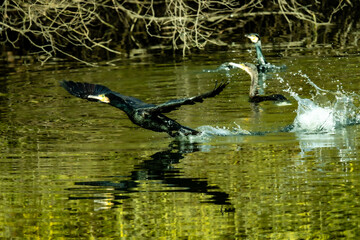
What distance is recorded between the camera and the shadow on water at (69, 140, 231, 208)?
25.3ft

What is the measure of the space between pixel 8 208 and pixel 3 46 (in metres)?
15.6

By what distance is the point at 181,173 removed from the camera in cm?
845

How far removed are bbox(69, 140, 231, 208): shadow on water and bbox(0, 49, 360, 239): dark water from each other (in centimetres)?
1

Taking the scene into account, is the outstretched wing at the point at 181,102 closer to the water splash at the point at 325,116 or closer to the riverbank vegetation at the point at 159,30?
the water splash at the point at 325,116

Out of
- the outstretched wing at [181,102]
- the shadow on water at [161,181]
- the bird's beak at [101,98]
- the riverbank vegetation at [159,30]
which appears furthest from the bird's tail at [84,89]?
the riverbank vegetation at [159,30]

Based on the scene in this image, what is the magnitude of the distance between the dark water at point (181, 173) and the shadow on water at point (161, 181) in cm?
1

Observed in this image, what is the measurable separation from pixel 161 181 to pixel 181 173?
29cm

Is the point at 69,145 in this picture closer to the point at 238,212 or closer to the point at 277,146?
the point at 277,146

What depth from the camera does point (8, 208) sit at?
7.71 meters

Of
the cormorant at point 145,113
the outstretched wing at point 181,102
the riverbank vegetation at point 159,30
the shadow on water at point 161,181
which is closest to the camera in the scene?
the shadow on water at point 161,181

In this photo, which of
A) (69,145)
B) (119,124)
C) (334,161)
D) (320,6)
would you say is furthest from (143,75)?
(320,6)

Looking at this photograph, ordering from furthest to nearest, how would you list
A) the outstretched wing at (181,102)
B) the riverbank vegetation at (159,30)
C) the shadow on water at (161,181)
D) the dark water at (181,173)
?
the riverbank vegetation at (159,30) < the outstretched wing at (181,102) < the shadow on water at (161,181) < the dark water at (181,173)

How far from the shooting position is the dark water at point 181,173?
7000 millimetres

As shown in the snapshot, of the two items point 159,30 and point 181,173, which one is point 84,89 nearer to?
point 181,173
